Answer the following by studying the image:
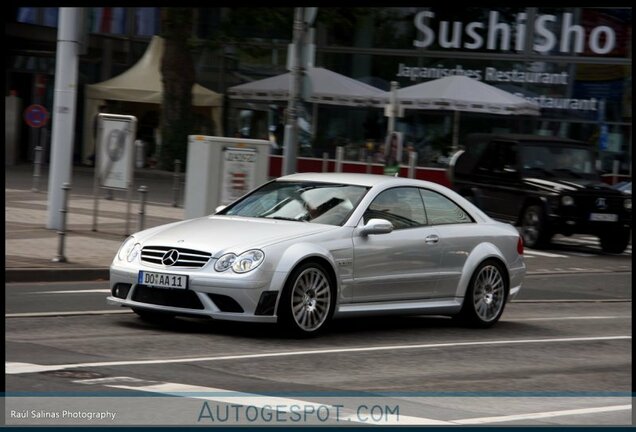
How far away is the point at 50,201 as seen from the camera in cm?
1792

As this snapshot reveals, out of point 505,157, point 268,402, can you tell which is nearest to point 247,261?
point 268,402

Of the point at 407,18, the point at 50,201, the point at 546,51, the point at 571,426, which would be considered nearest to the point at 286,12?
the point at 407,18

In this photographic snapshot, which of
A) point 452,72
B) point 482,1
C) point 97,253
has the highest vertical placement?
point 452,72

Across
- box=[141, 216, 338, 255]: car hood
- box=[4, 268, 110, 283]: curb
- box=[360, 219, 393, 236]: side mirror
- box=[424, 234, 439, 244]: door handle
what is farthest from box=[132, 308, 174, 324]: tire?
box=[4, 268, 110, 283]: curb

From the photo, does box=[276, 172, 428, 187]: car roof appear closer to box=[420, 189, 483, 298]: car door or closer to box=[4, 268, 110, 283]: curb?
box=[420, 189, 483, 298]: car door

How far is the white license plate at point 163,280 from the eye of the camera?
30.2 ft

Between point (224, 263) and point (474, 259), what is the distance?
2769 millimetres

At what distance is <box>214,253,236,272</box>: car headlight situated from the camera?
A: 9.18 meters

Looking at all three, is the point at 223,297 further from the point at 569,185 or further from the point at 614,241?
the point at 614,241

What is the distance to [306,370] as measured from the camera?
7.94 meters

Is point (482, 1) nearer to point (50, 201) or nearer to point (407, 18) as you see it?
point (50, 201)

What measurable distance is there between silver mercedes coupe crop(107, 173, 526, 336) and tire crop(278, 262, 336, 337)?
0.01m

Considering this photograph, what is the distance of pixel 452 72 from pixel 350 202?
28256 mm

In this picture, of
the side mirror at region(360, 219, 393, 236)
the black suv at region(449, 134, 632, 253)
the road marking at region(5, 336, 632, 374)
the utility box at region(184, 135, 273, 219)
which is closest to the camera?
the road marking at region(5, 336, 632, 374)
